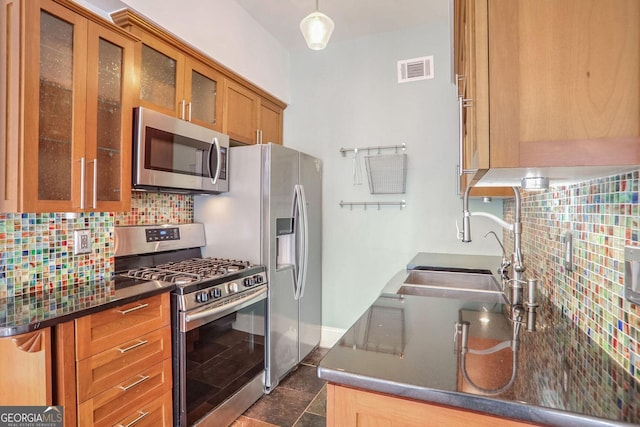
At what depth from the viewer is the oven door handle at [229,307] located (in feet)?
5.62

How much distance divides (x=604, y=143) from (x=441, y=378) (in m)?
0.58

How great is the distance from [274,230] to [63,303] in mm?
1291

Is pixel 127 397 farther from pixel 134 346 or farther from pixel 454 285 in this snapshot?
pixel 454 285

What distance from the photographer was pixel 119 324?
4.72 ft

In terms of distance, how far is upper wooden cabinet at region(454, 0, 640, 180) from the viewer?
607 millimetres

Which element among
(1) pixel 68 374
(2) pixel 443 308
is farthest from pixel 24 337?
(2) pixel 443 308

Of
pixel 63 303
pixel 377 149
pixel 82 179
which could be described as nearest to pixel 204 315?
pixel 63 303

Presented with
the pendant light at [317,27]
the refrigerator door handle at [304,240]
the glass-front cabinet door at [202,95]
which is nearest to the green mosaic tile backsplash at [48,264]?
the glass-front cabinet door at [202,95]

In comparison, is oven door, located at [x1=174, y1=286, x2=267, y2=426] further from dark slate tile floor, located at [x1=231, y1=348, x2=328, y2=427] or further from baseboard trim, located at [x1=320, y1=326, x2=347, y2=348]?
baseboard trim, located at [x1=320, y1=326, x2=347, y2=348]

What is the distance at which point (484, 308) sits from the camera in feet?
4.18

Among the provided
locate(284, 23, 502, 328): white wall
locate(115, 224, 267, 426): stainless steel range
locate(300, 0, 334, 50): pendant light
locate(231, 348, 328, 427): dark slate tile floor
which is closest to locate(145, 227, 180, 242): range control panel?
locate(115, 224, 267, 426): stainless steel range

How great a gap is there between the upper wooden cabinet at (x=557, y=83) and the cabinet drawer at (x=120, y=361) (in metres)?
1.58

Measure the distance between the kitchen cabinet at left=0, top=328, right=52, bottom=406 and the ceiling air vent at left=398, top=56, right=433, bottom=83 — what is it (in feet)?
9.78

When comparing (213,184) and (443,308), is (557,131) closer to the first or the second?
(443,308)
